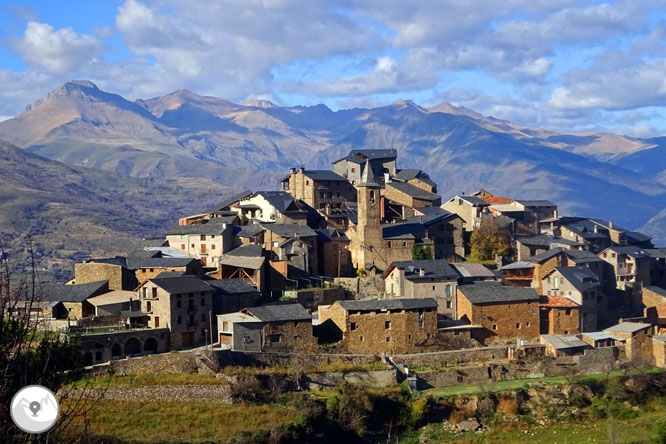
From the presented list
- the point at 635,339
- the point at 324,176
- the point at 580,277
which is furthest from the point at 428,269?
the point at 324,176

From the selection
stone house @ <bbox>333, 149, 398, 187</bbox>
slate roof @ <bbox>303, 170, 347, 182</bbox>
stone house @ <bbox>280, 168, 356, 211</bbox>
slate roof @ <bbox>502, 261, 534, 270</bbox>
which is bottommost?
slate roof @ <bbox>502, 261, 534, 270</bbox>

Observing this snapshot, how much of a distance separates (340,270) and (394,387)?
14.9 m

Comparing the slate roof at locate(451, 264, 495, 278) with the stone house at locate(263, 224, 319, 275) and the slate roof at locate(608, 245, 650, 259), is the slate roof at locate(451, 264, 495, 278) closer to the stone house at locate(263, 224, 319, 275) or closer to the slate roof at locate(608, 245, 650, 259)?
the stone house at locate(263, 224, 319, 275)

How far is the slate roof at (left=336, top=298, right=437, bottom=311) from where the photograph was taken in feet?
172

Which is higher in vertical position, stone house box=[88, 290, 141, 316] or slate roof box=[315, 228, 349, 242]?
slate roof box=[315, 228, 349, 242]

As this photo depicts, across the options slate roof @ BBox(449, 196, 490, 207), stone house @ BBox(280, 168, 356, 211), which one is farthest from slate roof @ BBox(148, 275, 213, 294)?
slate roof @ BBox(449, 196, 490, 207)

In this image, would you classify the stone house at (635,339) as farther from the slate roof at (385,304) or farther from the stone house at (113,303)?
the stone house at (113,303)

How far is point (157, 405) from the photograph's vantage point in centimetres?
4328

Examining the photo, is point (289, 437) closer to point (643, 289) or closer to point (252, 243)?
point (252, 243)

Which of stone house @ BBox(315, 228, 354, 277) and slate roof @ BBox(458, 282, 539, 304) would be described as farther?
stone house @ BBox(315, 228, 354, 277)

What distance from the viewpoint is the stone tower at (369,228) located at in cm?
6184

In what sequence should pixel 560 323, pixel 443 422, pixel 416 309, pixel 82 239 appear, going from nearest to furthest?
1. pixel 443 422
2. pixel 416 309
3. pixel 560 323
4. pixel 82 239

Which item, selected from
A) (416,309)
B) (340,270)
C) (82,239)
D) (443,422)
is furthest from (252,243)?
(82,239)

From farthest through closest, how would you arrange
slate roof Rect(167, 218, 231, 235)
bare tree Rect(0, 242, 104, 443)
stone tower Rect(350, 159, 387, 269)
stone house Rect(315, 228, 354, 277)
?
stone house Rect(315, 228, 354, 277), slate roof Rect(167, 218, 231, 235), stone tower Rect(350, 159, 387, 269), bare tree Rect(0, 242, 104, 443)
